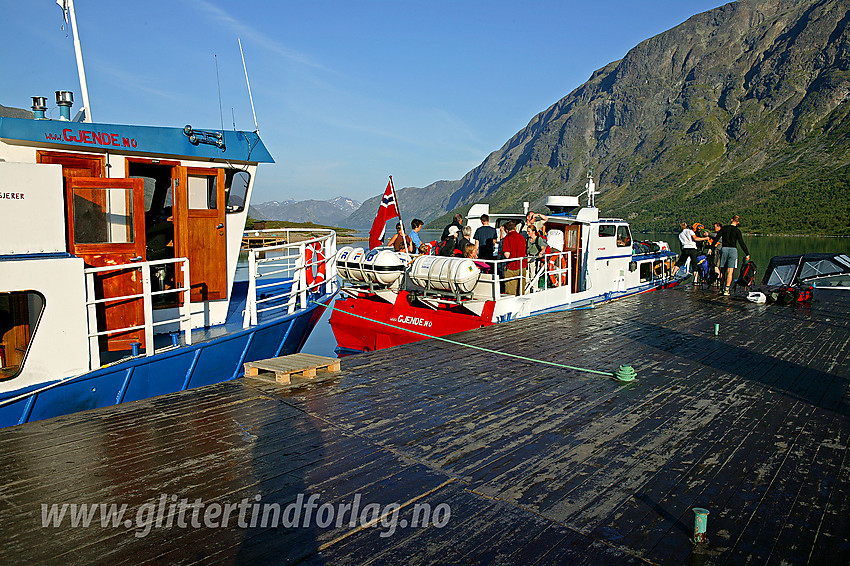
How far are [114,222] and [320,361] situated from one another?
3122 mm

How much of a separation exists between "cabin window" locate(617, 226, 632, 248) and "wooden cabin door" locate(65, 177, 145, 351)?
39.8 ft

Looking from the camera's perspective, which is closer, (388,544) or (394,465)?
(388,544)

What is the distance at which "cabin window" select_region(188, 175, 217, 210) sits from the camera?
8.55 metres

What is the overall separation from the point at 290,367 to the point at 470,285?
511 cm

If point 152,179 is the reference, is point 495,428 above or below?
below

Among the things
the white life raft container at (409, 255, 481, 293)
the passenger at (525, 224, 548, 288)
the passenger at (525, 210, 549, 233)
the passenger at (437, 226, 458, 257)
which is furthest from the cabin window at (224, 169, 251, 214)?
the passenger at (525, 210, 549, 233)

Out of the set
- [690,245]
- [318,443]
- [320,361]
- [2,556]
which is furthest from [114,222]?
[690,245]

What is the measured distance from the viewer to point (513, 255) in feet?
40.4

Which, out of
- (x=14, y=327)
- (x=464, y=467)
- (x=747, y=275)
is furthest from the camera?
(x=747, y=275)

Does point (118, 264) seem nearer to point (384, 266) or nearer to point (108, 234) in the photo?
point (108, 234)

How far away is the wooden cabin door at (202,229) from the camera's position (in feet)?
27.6

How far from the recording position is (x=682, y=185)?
6900 inches

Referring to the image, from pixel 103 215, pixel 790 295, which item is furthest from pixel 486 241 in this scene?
pixel 103 215

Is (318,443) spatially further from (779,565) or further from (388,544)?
(779,565)
